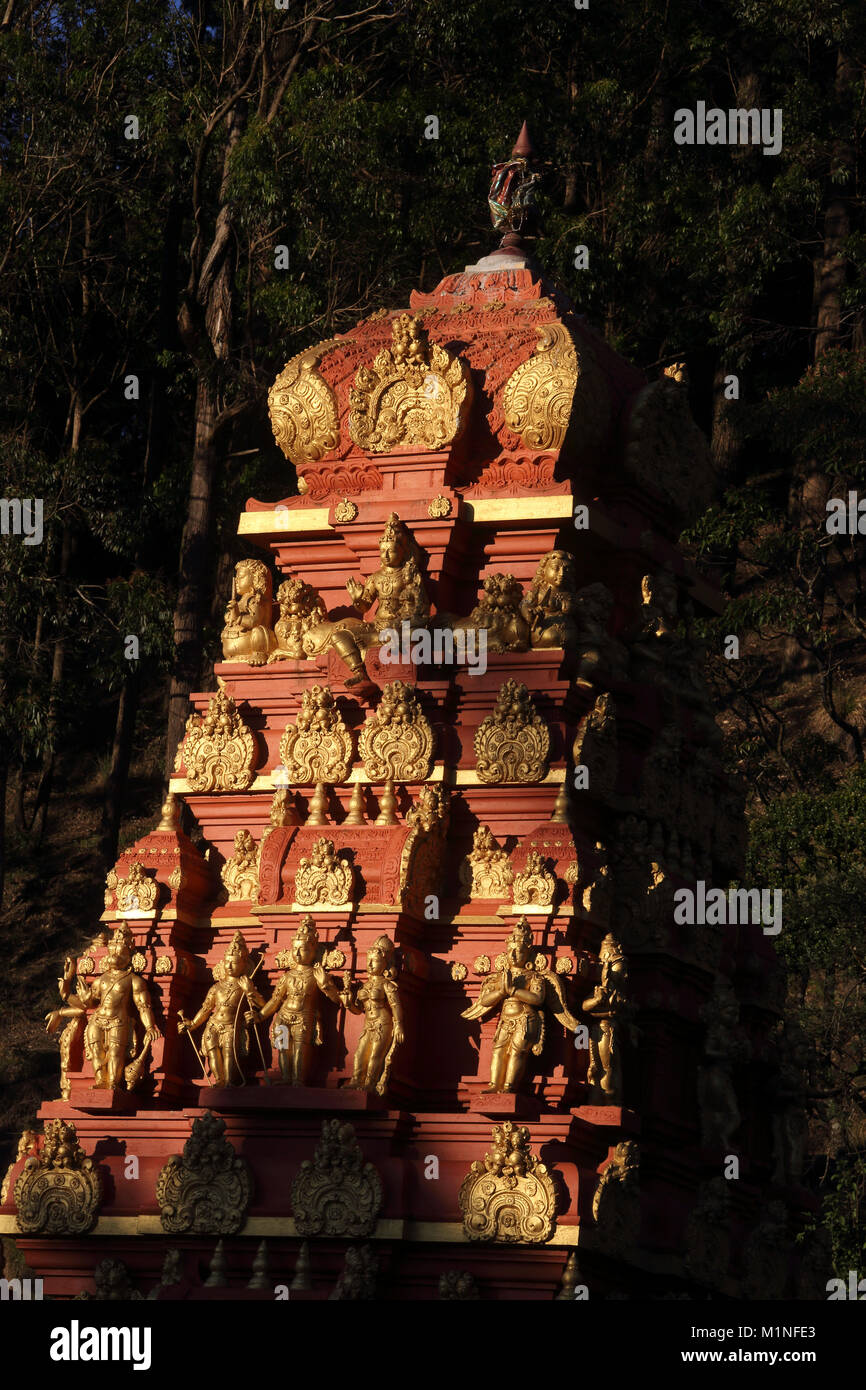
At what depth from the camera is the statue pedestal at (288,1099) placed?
1312 centimetres

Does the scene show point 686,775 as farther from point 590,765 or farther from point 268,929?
point 268,929

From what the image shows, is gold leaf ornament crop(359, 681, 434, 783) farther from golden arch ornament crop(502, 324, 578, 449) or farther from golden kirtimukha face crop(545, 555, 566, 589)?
golden arch ornament crop(502, 324, 578, 449)

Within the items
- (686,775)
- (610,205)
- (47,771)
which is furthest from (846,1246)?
(47,771)

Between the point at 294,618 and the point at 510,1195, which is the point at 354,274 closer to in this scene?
the point at 294,618

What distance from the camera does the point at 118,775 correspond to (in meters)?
31.1

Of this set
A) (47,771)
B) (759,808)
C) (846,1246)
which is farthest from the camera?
(47,771)

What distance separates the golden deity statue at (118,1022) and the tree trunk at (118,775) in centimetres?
1594

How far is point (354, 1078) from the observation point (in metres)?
13.4

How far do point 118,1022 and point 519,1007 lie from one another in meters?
2.69

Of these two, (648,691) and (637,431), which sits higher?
(637,431)

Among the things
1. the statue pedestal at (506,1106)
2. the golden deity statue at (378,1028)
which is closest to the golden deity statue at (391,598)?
the golden deity statue at (378,1028)

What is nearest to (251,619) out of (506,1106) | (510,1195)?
(506,1106)

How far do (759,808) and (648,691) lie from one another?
48.0 ft

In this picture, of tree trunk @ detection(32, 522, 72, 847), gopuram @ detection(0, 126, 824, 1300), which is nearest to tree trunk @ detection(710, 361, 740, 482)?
tree trunk @ detection(32, 522, 72, 847)
